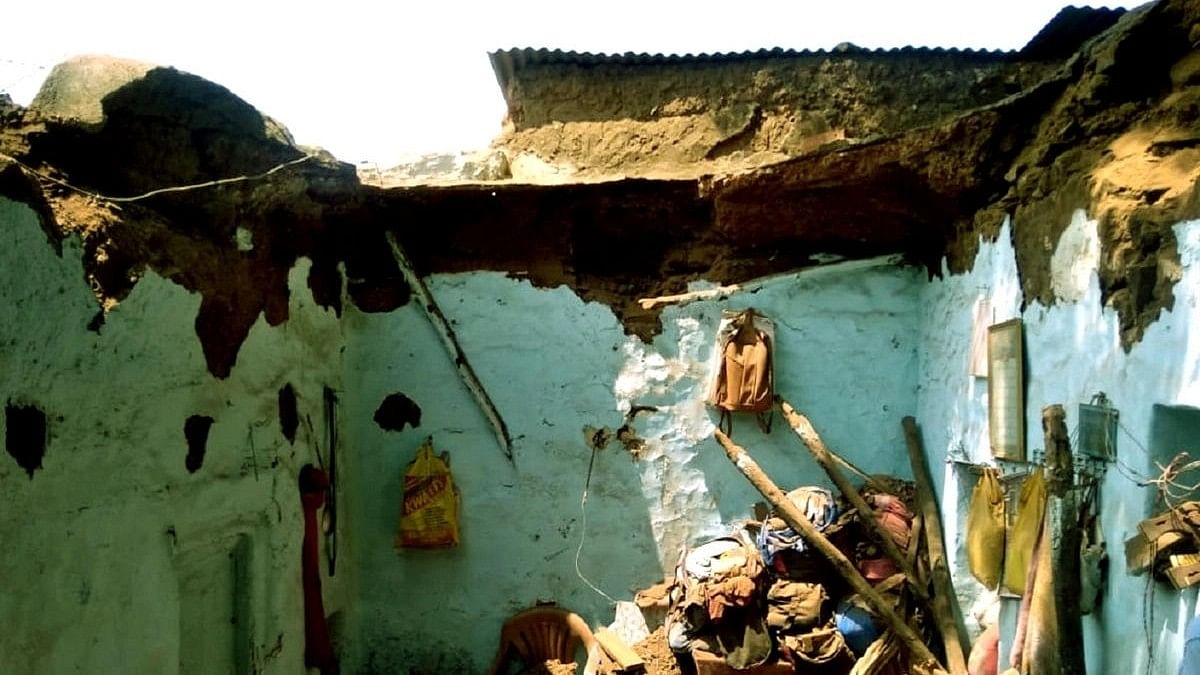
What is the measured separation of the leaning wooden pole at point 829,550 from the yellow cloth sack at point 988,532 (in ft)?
2.40

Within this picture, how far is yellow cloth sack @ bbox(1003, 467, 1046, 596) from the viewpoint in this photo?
12.8ft

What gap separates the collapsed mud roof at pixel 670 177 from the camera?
12.1 feet

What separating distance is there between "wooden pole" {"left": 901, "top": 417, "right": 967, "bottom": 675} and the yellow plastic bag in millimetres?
3003

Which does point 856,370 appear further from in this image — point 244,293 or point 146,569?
point 146,569

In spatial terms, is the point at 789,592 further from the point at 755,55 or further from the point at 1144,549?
the point at 755,55

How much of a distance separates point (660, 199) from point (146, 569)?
3746 millimetres

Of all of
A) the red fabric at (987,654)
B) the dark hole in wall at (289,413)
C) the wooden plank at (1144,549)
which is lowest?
the red fabric at (987,654)

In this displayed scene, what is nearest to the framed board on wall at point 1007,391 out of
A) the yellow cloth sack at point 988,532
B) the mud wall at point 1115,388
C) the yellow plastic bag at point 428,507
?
the mud wall at point 1115,388

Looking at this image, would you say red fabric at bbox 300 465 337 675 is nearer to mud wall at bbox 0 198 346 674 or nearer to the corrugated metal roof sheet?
mud wall at bbox 0 198 346 674

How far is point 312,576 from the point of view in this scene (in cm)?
543

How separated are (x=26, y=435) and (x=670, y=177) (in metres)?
4.04

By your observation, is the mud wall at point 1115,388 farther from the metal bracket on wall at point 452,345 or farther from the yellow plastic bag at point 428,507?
the yellow plastic bag at point 428,507

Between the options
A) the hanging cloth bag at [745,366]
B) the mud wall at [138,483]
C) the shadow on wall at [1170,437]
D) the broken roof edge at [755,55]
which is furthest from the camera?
the broken roof edge at [755,55]

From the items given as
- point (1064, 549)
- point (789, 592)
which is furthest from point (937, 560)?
point (1064, 549)
